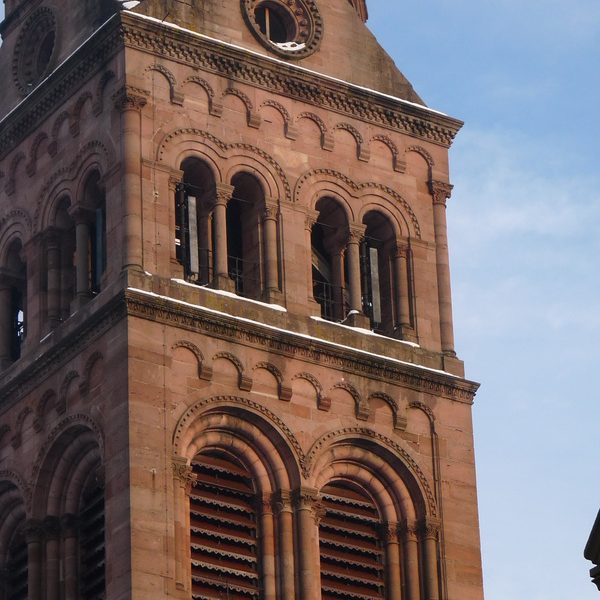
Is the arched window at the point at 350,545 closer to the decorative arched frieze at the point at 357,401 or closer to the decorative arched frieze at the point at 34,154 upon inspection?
the decorative arched frieze at the point at 357,401

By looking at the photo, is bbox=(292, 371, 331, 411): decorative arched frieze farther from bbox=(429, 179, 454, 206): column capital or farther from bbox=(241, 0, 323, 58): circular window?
bbox=(241, 0, 323, 58): circular window

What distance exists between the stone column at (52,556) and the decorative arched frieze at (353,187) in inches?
351

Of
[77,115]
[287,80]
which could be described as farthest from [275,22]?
[77,115]

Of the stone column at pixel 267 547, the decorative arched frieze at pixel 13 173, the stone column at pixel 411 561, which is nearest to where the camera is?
the stone column at pixel 267 547

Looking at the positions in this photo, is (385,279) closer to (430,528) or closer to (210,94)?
(210,94)

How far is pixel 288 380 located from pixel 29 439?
5.59 meters

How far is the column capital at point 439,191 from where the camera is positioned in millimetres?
70125

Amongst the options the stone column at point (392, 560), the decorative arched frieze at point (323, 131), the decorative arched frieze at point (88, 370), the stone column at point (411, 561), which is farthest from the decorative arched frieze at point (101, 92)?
the stone column at point (411, 561)

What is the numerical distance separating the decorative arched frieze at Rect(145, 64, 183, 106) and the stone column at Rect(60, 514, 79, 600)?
362 inches

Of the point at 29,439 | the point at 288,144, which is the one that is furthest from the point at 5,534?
the point at 288,144

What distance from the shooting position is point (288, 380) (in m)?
64.9

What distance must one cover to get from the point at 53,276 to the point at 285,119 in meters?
6.10

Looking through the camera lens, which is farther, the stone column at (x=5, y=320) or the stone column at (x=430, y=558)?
the stone column at (x=5, y=320)

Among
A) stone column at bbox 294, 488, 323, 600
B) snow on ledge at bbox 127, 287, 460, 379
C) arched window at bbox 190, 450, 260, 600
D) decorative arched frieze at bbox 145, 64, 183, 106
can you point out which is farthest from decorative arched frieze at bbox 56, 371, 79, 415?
decorative arched frieze at bbox 145, 64, 183, 106
